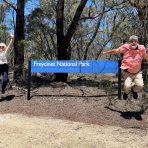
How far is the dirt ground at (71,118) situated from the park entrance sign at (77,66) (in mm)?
656

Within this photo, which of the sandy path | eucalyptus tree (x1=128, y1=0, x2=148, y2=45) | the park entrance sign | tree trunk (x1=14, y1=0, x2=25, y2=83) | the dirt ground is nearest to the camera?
the sandy path

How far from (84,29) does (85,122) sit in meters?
21.4

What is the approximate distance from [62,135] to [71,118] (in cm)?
210

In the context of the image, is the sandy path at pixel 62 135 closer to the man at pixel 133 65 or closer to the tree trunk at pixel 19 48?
the man at pixel 133 65

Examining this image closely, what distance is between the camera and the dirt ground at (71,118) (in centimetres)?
920

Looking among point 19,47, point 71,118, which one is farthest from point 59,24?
point 71,118

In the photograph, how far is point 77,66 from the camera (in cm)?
1370

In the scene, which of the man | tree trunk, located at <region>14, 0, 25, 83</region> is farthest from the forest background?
the man

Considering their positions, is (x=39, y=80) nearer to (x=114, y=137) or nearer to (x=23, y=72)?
(x=23, y=72)

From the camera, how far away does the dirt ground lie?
30.2ft

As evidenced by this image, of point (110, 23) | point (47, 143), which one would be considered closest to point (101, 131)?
point (47, 143)

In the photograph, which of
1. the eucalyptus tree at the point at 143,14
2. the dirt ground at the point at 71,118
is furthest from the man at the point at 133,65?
the eucalyptus tree at the point at 143,14

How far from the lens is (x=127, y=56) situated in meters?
11.6

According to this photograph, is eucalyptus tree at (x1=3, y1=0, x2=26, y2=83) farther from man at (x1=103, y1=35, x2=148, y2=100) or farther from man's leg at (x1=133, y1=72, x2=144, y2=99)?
man's leg at (x1=133, y1=72, x2=144, y2=99)
